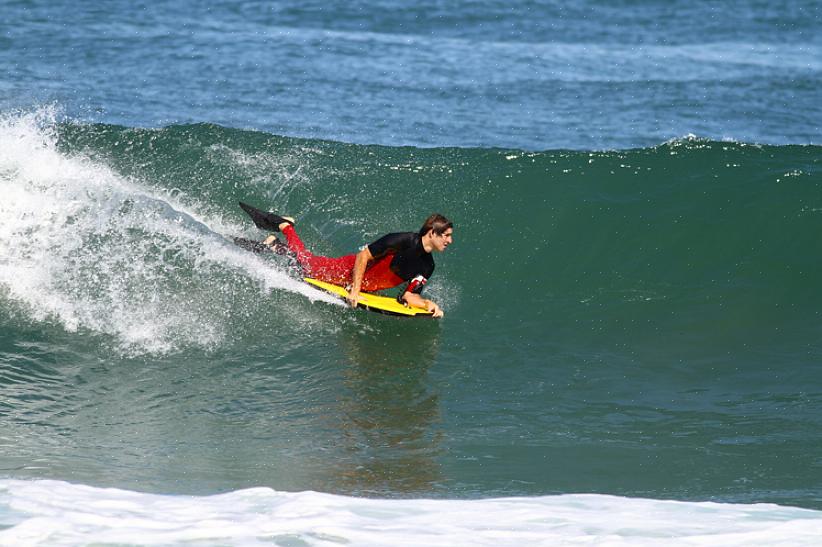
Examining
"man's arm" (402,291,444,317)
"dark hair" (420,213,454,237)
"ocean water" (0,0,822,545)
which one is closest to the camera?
"ocean water" (0,0,822,545)

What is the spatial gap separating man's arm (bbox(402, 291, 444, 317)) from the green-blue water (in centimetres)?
28

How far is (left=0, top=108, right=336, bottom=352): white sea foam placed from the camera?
10000mm

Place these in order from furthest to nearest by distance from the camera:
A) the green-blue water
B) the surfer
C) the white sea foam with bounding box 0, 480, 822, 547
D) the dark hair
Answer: the surfer < the dark hair < the green-blue water < the white sea foam with bounding box 0, 480, 822, 547

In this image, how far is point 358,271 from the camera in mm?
9758

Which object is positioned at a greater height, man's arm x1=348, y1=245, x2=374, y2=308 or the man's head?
the man's head

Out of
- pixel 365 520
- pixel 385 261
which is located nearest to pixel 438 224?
pixel 385 261

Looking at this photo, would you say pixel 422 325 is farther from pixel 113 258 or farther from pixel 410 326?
pixel 113 258

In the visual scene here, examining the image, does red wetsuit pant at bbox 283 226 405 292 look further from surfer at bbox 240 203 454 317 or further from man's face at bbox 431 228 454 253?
man's face at bbox 431 228 454 253

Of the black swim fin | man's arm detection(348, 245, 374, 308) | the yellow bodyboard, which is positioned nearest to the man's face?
man's arm detection(348, 245, 374, 308)

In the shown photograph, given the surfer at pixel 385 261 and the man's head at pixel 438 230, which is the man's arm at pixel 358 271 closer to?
the surfer at pixel 385 261

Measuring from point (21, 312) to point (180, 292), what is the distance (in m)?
1.39

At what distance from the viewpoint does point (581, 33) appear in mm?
24312

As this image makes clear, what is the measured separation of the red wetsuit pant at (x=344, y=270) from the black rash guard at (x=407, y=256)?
0.22ft

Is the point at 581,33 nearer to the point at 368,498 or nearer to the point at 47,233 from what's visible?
the point at 47,233
